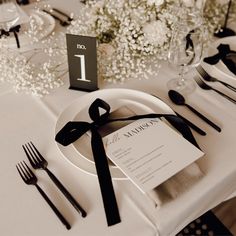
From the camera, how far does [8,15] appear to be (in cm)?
125

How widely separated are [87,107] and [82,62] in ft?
0.50

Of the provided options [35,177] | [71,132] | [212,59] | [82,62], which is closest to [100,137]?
[71,132]

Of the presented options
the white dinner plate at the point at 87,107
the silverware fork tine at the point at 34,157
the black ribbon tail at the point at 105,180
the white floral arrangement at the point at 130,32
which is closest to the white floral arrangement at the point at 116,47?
the white floral arrangement at the point at 130,32

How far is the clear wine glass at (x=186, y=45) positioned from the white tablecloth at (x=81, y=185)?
105 mm

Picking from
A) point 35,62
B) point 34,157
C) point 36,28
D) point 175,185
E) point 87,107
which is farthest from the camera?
point 36,28

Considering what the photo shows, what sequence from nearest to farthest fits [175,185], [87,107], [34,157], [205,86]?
[175,185] → [34,157] → [87,107] → [205,86]

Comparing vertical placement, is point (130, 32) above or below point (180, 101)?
above

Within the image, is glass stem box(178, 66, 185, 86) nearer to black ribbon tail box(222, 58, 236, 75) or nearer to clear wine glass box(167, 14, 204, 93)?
clear wine glass box(167, 14, 204, 93)

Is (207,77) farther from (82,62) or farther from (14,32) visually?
(14,32)

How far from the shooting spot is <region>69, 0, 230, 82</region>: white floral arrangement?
1075mm

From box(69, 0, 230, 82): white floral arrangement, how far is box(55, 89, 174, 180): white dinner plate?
105mm

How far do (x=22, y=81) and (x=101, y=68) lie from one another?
256 mm

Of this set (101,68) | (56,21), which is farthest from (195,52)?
(56,21)

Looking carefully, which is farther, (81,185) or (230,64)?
(230,64)
